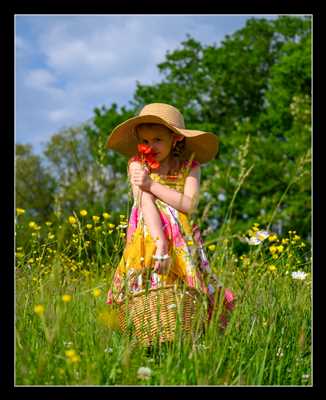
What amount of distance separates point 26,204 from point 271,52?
36.0ft

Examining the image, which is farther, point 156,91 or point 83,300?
point 156,91

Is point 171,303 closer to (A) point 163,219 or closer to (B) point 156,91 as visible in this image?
(A) point 163,219

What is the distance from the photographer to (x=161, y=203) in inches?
157

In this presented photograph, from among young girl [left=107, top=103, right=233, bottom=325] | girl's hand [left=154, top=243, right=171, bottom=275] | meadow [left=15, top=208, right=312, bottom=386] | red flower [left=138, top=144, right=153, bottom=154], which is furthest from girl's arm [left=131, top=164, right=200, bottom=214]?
meadow [left=15, top=208, right=312, bottom=386]

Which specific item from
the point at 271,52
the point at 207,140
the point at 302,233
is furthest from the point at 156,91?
the point at 207,140

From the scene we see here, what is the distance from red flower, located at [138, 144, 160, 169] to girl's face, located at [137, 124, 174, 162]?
7 cm

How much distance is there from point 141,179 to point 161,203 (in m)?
0.30

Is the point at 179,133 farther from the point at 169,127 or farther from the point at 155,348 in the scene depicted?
the point at 155,348

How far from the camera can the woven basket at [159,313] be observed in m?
3.29

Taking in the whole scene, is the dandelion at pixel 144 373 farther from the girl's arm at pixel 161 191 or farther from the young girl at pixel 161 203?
the girl's arm at pixel 161 191

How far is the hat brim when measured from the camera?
4.05 m

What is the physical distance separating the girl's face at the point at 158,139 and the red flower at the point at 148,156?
2.6 inches
